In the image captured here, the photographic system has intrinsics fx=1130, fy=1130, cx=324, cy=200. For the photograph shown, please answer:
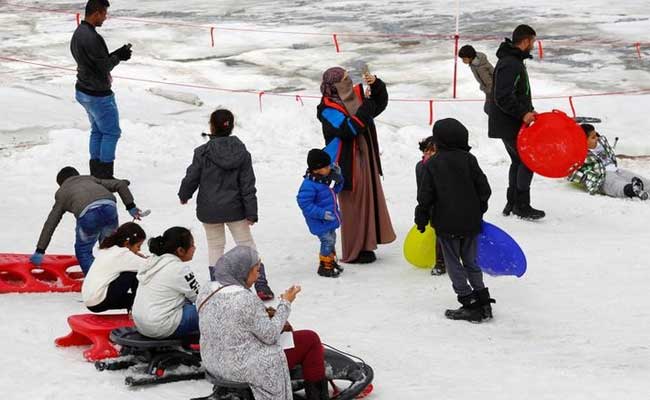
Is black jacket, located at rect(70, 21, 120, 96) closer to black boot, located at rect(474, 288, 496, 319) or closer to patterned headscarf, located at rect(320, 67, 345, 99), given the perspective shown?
patterned headscarf, located at rect(320, 67, 345, 99)

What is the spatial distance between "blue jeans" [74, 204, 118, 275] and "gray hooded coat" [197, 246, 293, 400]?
265cm

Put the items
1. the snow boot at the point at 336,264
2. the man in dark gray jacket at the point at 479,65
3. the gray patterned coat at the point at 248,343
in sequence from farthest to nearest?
1. the man in dark gray jacket at the point at 479,65
2. the snow boot at the point at 336,264
3. the gray patterned coat at the point at 248,343

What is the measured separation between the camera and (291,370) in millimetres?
6020

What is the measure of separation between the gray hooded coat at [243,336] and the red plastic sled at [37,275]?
303 cm

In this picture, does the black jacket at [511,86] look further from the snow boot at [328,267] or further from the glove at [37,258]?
the glove at [37,258]

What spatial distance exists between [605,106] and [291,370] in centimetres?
1096

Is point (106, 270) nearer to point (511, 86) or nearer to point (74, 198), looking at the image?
point (74, 198)

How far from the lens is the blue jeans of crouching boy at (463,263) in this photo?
25.4ft

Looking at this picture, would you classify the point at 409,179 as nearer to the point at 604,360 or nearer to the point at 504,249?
the point at 504,249

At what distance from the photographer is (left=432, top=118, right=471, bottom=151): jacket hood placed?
7582 mm

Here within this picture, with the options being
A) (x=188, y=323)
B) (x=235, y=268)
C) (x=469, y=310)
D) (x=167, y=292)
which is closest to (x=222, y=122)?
(x=167, y=292)

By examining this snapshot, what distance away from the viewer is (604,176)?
11.6 meters

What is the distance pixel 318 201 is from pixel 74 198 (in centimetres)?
193

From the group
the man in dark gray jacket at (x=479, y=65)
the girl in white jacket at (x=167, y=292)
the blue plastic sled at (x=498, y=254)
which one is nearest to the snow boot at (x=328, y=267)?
the blue plastic sled at (x=498, y=254)
